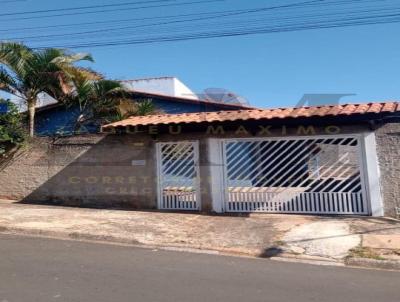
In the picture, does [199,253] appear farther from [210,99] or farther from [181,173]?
[210,99]

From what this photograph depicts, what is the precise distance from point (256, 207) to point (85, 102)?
658 cm

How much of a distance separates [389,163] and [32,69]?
1000 cm

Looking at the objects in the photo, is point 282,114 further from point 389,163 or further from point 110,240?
point 110,240

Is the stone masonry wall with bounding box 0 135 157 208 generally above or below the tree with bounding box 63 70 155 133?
below

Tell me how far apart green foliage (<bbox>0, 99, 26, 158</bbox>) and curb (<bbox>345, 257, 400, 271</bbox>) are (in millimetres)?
9965

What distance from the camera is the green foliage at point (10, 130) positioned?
40.8ft

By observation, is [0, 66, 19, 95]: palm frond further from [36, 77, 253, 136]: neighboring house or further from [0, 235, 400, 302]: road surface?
[0, 235, 400, 302]: road surface

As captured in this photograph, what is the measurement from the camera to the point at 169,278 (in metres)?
5.36

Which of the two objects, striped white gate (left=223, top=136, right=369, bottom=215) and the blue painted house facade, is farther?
the blue painted house facade

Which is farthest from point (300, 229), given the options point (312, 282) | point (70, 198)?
point (70, 198)

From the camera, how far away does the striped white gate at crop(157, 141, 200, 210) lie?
36.7 feet

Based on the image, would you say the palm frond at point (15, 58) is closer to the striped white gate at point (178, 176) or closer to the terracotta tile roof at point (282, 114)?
the terracotta tile roof at point (282, 114)

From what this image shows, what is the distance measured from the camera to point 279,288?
16.5 feet

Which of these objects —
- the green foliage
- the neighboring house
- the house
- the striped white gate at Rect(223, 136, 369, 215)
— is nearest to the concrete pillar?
the house
